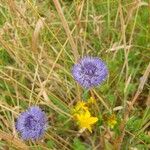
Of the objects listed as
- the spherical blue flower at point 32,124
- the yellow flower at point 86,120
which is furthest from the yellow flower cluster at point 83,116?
the spherical blue flower at point 32,124

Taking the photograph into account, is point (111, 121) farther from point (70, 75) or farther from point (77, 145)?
point (70, 75)

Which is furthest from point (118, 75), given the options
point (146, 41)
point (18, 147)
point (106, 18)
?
point (18, 147)

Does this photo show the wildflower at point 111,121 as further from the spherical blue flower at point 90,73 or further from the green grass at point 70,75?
the spherical blue flower at point 90,73

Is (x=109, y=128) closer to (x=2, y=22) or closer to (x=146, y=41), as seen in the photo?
(x=146, y=41)

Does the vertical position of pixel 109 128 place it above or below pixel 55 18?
below

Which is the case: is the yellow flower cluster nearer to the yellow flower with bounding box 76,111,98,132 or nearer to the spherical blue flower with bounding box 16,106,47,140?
the yellow flower with bounding box 76,111,98,132

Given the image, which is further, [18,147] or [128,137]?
[128,137]
